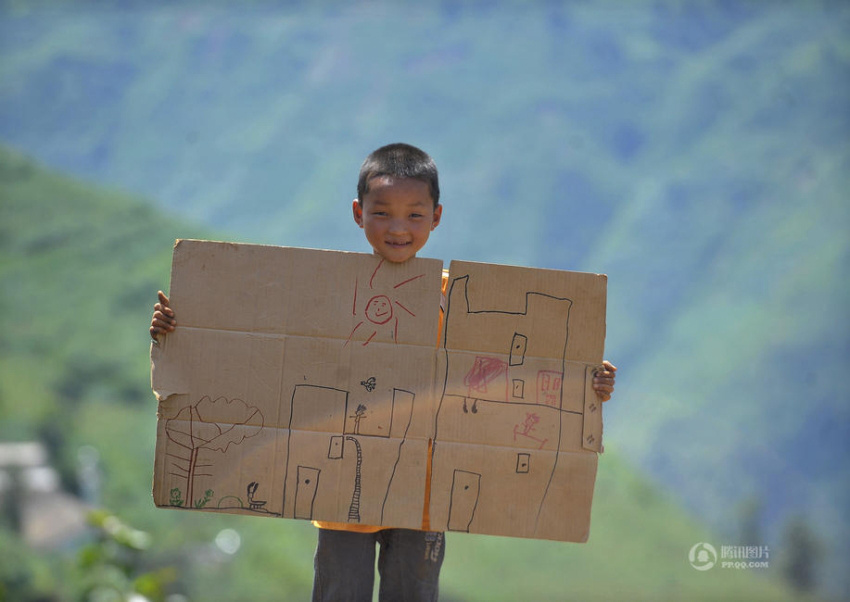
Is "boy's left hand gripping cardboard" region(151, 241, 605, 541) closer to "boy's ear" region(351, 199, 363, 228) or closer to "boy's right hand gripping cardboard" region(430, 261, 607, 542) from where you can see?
"boy's right hand gripping cardboard" region(430, 261, 607, 542)

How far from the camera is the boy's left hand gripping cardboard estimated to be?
2.11 m

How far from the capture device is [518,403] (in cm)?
215

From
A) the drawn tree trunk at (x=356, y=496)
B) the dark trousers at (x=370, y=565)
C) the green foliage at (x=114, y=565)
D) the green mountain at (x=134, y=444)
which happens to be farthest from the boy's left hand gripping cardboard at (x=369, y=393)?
the green mountain at (x=134, y=444)

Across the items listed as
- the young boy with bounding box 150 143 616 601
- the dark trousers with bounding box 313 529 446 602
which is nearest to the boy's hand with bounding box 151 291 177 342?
the young boy with bounding box 150 143 616 601

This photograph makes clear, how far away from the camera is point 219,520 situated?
25.3 ft

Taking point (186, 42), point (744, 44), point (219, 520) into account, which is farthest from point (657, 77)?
point (219, 520)

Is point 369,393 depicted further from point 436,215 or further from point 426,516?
point 436,215

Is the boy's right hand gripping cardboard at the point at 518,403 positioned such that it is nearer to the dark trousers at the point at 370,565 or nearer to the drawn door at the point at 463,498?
the drawn door at the point at 463,498

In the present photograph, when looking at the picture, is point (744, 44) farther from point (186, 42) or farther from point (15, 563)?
point (15, 563)

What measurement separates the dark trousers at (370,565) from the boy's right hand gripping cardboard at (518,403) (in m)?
0.12

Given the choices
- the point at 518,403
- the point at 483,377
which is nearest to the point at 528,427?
the point at 518,403

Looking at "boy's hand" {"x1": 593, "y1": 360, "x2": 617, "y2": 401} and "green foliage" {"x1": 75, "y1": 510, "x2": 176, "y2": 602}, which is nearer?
"boy's hand" {"x1": 593, "y1": 360, "x2": 617, "y2": 401}

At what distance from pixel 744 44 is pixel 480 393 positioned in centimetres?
890

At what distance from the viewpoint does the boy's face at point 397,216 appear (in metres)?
2.17
